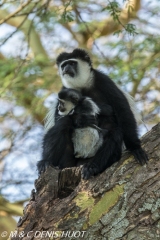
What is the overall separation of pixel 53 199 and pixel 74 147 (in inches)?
42.5

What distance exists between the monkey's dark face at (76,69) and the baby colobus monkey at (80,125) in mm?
470

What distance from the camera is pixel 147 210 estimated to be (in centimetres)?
265

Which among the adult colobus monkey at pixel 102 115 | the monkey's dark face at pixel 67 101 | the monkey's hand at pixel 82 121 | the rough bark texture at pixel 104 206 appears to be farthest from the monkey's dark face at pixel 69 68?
the rough bark texture at pixel 104 206

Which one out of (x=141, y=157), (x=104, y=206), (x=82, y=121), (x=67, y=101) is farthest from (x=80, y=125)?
(x=104, y=206)

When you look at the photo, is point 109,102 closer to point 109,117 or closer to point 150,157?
point 109,117

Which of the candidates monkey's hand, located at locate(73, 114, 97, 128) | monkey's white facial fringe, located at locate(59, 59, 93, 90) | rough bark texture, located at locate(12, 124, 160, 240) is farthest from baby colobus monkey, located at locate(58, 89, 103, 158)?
rough bark texture, located at locate(12, 124, 160, 240)

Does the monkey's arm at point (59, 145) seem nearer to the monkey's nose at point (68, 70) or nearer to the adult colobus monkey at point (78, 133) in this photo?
the adult colobus monkey at point (78, 133)

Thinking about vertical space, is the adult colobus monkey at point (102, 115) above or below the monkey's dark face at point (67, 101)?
below

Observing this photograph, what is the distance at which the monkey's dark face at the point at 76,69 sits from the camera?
4441 mm

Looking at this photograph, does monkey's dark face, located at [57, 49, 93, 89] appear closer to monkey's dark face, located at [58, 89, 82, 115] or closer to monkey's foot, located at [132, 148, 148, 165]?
monkey's dark face, located at [58, 89, 82, 115]

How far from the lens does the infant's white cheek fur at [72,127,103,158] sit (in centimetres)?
388

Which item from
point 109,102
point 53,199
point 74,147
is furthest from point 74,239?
point 109,102

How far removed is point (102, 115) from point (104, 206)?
1.42m

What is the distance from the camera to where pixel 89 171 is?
9.97ft
